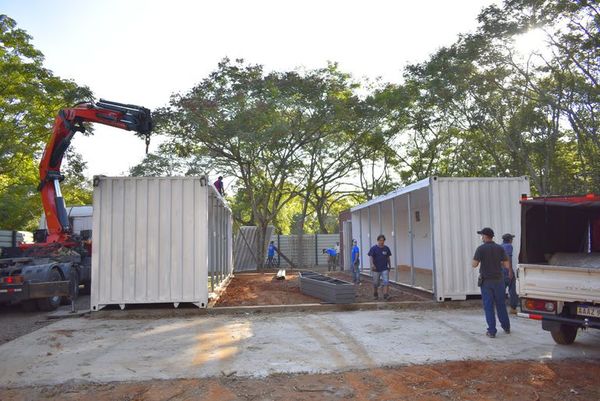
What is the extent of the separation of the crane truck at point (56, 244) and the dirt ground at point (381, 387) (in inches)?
240

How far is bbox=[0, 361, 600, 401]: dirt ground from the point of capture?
4758mm

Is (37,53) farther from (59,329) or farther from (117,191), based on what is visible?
(59,329)

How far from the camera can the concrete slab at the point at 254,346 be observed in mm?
5801

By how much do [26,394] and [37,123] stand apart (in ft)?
58.8

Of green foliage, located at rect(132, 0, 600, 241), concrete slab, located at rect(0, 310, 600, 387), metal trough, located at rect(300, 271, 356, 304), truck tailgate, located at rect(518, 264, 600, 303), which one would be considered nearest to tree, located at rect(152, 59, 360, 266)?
green foliage, located at rect(132, 0, 600, 241)

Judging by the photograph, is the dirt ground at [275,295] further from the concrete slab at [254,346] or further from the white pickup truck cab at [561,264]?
the white pickup truck cab at [561,264]

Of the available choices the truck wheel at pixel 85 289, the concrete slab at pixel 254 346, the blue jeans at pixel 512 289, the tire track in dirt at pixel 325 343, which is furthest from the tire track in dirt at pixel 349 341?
the truck wheel at pixel 85 289

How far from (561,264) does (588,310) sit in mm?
909

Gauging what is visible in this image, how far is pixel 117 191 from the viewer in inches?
388

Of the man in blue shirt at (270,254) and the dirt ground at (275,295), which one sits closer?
the dirt ground at (275,295)

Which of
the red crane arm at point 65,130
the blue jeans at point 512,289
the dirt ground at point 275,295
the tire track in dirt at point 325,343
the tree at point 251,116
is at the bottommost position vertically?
the tire track in dirt at point 325,343

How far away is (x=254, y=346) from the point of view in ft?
22.6

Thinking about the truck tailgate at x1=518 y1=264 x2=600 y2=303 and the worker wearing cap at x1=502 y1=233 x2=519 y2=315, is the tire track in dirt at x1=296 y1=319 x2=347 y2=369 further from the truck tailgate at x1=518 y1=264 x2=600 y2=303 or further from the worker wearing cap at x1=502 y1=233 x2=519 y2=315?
the worker wearing cap at x1=502 y1=233 x2=519 y2=315

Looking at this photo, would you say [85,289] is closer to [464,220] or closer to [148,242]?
[148,242]
